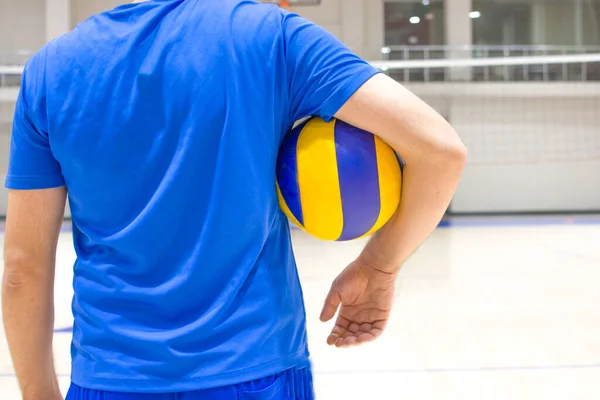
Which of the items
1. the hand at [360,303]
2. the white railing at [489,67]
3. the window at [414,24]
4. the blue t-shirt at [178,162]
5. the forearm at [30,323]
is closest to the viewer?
the blue t-shirt at [178,162]

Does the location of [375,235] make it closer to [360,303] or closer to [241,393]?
[360,303]

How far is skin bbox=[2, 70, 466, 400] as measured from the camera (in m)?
0.86

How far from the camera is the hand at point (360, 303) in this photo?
1.15 m

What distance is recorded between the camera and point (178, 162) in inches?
33.9

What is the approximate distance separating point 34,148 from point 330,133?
462 millimetres

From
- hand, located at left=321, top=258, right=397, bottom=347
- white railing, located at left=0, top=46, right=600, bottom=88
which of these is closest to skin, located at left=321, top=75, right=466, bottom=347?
hand, located at left=321, top=258, right=397, bottom=347

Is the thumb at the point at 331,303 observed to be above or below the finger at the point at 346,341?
above

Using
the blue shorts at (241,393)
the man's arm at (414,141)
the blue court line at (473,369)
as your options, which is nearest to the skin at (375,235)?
the man's arm at (414,141)

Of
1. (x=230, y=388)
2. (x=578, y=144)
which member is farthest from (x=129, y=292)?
(x=578, y=144)

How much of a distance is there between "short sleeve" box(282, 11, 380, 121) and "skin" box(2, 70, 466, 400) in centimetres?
2

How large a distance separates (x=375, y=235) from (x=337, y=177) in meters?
0.16

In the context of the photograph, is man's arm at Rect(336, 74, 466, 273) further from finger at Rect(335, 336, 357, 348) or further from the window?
the window

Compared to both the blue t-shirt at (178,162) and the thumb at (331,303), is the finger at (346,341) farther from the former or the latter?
the blue t-shirt at (178,162)

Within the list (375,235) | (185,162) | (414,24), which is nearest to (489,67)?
(414,24)
